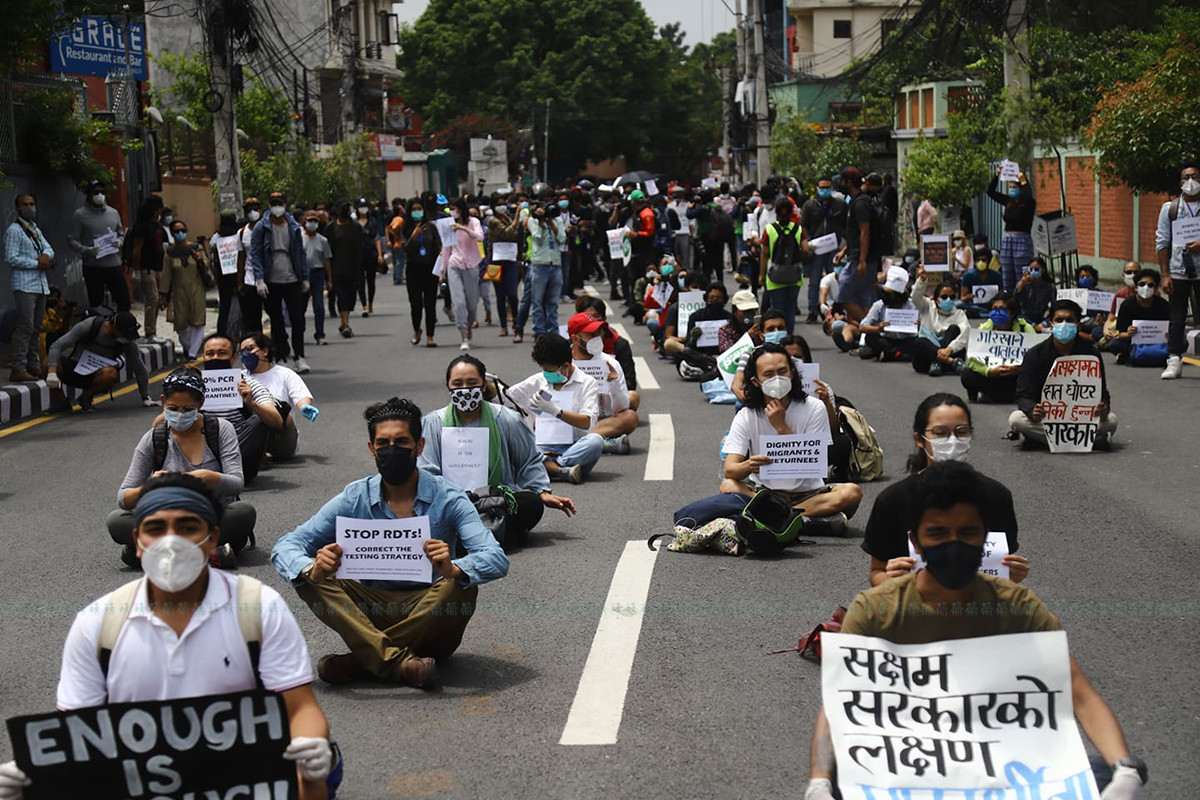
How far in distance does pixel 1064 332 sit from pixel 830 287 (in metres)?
10.6

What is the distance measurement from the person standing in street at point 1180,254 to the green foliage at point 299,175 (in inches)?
1174

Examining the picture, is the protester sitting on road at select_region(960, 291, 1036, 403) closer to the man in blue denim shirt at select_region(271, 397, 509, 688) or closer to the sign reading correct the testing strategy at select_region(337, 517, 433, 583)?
the man in blue denim shirt at select_region(271, 397, 509, 688)

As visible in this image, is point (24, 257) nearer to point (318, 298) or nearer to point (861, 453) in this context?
point (318, 298)

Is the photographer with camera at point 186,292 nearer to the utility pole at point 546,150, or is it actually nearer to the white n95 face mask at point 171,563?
the white n95 face mask at point 171,563

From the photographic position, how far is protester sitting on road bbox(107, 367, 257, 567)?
9.09 metres

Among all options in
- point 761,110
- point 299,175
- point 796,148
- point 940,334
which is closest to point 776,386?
point 940,334

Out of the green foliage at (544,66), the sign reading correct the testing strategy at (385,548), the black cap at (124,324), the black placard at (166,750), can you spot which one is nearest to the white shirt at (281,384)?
the black cap at (124,324)

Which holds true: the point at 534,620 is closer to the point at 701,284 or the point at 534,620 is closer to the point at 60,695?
the point at 60,695

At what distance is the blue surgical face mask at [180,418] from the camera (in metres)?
9.10

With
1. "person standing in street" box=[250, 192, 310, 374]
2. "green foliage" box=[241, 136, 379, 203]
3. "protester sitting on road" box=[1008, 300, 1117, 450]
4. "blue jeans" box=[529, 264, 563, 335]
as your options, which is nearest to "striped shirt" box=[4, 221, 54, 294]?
"person standing in street" box=[250, 192, 310, 374]

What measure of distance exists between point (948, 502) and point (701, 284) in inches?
606

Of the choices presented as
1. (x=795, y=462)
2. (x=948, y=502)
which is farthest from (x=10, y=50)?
(x=948, y=502)

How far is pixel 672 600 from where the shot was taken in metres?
8.28

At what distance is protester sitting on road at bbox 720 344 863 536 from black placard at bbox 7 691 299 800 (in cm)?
546
